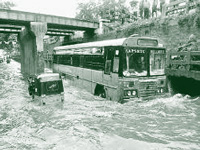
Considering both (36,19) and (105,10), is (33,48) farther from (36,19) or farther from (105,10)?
(105,10)

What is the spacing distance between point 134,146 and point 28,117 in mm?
5426

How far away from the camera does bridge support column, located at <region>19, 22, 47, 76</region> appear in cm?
2934

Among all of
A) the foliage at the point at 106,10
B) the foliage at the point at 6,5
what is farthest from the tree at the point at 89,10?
the foliage at the point at 6,5

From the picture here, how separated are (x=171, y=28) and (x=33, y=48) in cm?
1921

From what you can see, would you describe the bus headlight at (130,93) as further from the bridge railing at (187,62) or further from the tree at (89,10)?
the tree at (89,10)

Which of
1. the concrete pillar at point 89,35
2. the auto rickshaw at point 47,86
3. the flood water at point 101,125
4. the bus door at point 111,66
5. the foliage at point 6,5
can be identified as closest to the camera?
the flood water at point 101,125

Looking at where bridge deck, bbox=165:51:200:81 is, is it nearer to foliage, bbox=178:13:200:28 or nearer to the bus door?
the bus door

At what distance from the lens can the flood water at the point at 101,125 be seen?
7402mm

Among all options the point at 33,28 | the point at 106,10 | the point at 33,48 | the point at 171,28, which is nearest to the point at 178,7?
the point at 171,28

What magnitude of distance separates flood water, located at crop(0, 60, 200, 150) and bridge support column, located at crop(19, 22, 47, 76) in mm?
17215

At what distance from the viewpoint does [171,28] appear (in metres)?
19.4

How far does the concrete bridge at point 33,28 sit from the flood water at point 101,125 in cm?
1747

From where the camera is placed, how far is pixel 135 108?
1082cm

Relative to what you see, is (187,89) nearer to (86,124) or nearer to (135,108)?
(135,108)
